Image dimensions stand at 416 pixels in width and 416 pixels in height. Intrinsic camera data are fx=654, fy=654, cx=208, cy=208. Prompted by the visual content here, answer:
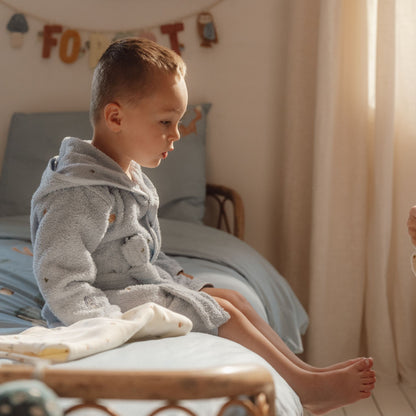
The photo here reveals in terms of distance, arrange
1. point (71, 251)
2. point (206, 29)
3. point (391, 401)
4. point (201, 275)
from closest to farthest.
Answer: point (71, 251)
point (201, 275)
point (391, 401)
point (206, 29)

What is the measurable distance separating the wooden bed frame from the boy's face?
839mm

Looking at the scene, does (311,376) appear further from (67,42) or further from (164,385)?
(67,42)

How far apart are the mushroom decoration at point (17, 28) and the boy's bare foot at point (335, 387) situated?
6.98 feet

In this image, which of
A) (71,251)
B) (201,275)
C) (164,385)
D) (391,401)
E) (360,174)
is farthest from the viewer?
(360,174)

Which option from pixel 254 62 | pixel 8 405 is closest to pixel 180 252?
pixel 254 62

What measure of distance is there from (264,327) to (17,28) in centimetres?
197

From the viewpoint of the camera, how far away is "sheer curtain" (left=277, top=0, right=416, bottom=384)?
2480 millimetres

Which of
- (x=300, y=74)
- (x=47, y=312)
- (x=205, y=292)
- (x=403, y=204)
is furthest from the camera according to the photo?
(x=300, y=74)

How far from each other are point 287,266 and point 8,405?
2.25 m

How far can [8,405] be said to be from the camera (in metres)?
0.62

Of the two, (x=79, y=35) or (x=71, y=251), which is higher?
(x=79, y=35)

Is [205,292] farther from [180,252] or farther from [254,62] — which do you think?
[254,62]

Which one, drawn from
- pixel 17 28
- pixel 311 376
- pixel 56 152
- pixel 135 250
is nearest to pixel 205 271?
pixel 135 250

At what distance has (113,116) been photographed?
1.47 m
